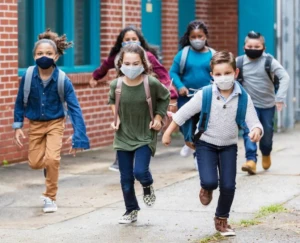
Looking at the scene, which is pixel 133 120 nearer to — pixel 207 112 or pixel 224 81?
pixel 207 112

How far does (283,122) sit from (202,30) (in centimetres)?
596

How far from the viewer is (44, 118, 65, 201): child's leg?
9.38 metres

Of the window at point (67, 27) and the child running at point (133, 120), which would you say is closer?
the child running at point (133, 120)

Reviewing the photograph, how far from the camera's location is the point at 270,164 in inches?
476

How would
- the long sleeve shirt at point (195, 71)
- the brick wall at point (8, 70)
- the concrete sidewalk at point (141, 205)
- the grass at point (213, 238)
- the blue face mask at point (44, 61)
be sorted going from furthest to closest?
the brick wall at point (8, 70)
the long sleeve shirt at point (195, 71)
the blue face mask at point (44, 61)
the concrete sidewalk at point (141, 205)
the grass at point (213, 238)

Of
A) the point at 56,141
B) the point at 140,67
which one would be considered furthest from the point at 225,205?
the point at 56,141

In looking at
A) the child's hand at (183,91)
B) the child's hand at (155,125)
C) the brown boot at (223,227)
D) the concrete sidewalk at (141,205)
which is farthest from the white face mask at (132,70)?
the child's hand at (183,91)

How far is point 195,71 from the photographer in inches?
467

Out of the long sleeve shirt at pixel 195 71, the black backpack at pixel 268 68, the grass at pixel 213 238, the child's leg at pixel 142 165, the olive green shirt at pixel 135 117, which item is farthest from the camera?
the long sleeve shirt at pixel 195 71

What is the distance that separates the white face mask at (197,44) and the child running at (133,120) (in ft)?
10.1

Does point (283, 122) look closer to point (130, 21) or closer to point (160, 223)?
point (130, 21)

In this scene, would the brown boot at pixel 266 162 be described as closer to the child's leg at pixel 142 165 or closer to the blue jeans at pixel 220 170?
the child's leg at pixel 142 165

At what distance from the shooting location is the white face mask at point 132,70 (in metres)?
8.59

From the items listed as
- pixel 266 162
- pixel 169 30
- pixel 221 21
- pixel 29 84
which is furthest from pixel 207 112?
pixel 221 21
